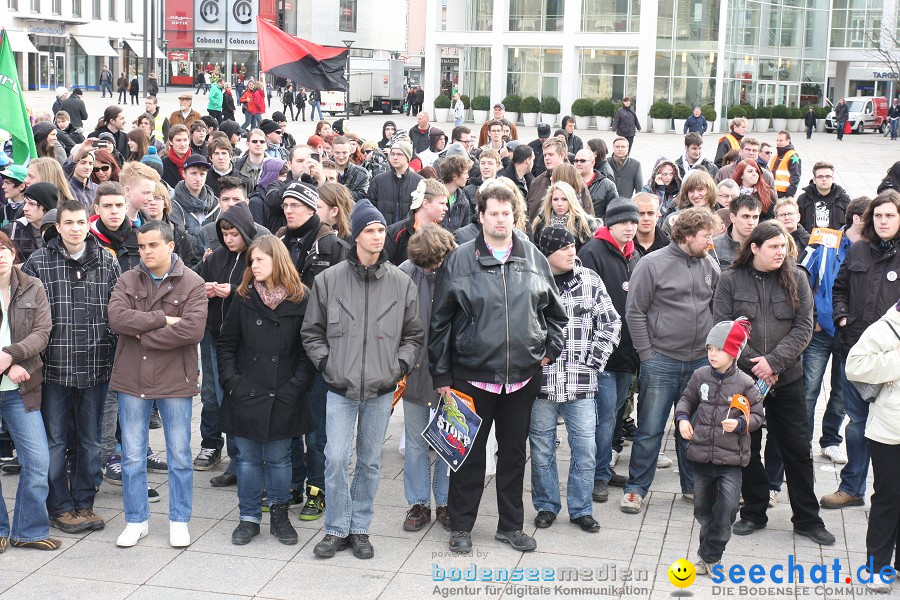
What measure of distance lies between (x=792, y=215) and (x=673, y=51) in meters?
42.2

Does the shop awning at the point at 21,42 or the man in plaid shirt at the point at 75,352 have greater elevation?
the shop awning at the point at 21,42

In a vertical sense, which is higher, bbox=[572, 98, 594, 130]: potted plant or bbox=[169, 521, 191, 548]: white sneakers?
bbox=[572, 98, 594, 130]: potted plant

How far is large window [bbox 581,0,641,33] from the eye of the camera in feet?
159

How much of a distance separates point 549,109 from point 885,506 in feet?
148

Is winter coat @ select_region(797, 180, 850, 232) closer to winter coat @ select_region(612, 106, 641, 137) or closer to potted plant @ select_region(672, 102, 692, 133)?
winter coat @ select_region(612, 106, 641, 137)

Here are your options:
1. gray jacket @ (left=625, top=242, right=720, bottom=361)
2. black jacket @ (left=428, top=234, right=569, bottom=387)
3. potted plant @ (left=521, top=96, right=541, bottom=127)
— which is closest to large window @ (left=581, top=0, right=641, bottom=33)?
potted plant @ (left=521, top=96, right=541, bottom=127)

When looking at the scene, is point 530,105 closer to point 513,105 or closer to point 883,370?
point 513,105

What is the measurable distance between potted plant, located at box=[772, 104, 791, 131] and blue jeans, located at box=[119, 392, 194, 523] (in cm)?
4913

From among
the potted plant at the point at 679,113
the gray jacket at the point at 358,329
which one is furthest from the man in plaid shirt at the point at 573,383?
the potted plant at the point at 679,113

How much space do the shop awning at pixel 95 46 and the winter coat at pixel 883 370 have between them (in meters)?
70.9

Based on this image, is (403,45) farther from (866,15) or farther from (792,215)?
(792,215)

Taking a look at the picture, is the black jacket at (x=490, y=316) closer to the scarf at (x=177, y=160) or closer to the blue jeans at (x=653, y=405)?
the blue jeans at (x=653, y=405)

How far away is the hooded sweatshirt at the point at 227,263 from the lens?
7.01 meters

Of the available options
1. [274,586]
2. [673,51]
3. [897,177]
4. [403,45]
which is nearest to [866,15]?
[673,51]
